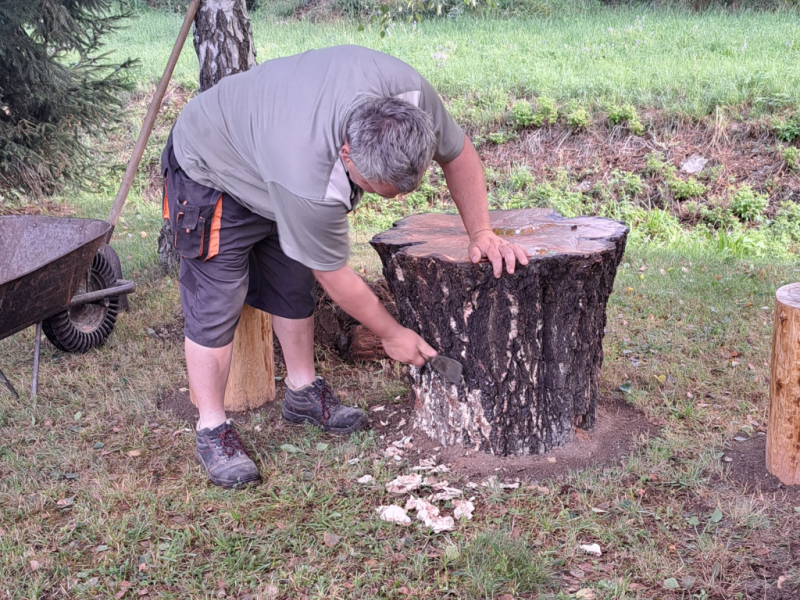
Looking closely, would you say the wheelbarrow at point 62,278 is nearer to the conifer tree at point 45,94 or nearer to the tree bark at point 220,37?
the tree bark at point 220,37

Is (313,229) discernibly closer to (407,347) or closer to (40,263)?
(407,347)

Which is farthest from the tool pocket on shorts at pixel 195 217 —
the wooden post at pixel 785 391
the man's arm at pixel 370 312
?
the wooden post at pixel 785 391

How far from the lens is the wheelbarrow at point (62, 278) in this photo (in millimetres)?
3154

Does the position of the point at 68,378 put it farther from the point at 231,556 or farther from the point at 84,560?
the point at 231,556

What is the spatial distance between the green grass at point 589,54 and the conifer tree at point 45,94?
2544 millimetres

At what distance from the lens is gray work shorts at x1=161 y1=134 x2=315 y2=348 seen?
2643 mm

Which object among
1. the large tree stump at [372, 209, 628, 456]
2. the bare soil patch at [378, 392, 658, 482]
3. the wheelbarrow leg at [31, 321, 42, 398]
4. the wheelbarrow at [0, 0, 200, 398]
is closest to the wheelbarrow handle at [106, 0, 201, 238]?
the wheelbarrow at [0, 0, 200, 398]

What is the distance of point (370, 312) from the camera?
2.43m

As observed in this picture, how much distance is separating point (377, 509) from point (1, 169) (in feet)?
15.4

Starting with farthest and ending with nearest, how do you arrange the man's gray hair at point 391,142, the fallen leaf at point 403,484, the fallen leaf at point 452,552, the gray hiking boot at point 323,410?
1. the gray hiking boot at point 323,410
2. the fallen leaf at point 403,484
3. the fallen leaf at point 452,552
4. the man's gray hair at point 391,142

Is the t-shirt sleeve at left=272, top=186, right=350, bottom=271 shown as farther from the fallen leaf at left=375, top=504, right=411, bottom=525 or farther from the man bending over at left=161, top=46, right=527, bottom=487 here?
the fallen leaf at left=375, top=504, right=411, bottom=525

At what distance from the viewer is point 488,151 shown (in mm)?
7930

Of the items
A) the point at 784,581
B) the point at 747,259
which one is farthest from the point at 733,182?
the point at 784,581

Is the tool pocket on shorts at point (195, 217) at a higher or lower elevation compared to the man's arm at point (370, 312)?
higher
